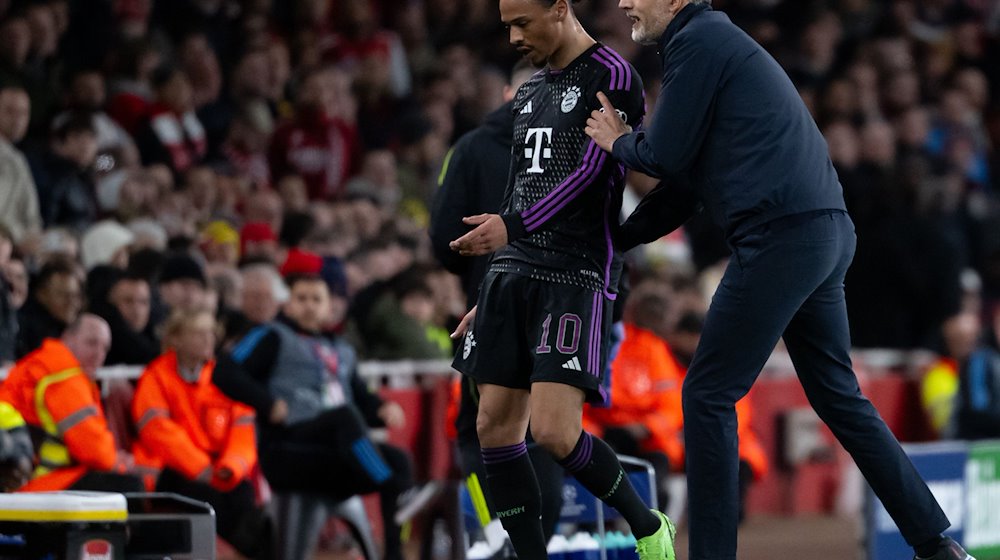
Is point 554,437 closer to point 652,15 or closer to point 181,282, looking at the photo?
point 652,15

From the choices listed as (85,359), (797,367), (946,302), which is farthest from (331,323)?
(946,302)

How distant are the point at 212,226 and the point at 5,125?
1.43 metres

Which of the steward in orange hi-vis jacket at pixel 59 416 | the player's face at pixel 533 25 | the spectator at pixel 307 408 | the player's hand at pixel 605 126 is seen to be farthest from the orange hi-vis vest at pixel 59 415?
the player's hand at pixel 605 126

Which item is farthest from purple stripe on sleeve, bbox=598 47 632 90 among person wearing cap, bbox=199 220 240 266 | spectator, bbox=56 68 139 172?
spectator, bbox=56 68 139 172

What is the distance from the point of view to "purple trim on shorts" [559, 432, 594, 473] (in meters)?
5.64

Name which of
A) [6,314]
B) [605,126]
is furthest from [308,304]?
[605,126]

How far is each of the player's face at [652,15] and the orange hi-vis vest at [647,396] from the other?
187 inches

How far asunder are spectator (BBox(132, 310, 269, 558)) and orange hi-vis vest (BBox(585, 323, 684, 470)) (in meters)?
2.49

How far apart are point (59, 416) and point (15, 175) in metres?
3.09

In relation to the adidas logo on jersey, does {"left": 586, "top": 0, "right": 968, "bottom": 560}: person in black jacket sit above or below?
above

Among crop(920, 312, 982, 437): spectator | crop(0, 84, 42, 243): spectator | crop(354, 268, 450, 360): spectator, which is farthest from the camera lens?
crop(920, 312, 982, 437): spectator

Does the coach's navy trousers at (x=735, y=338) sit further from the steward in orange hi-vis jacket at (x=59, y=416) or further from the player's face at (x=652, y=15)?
the steward in orange hi-vis jacket at (x=59, y=416)

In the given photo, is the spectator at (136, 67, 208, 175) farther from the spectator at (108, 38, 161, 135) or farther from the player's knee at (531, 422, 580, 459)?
the player's knee at (531, 422, 580, 459)

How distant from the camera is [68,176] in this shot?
1050cm
